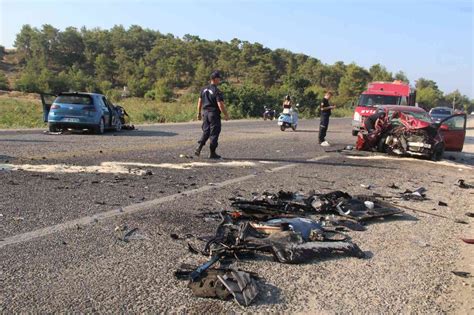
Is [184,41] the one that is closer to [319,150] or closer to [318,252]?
[319,150]

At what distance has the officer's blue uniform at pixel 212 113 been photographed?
11656 millimetres

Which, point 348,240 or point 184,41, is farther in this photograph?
point 184,41

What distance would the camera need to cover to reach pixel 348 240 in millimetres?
5422

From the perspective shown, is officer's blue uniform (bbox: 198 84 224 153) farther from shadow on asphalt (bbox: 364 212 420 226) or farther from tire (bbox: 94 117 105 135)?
tire (bbox: 94 117 105 135)

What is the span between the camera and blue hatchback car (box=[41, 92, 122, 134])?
17734mm

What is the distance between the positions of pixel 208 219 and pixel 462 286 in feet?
9.03

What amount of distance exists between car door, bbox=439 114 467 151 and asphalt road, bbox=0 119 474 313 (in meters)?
5.68

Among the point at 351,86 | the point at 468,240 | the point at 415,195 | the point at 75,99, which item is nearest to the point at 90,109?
the point at 75,99

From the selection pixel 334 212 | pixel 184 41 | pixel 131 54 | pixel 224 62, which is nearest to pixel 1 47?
pixel 131 54

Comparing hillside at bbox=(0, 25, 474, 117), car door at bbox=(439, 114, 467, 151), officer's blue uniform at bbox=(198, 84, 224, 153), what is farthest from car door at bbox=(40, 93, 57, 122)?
hillside at bbox=(0, 25, 474, 117)

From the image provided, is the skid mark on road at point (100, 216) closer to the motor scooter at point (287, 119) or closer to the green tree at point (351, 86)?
the motor scooter at point (287, 119)

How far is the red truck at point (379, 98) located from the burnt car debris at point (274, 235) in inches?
605

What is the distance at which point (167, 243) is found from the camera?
4.95 meters

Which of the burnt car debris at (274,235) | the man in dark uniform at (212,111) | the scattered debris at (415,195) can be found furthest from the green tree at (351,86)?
the burnt car debris at (274,235)
